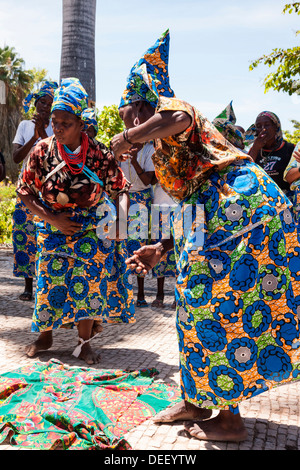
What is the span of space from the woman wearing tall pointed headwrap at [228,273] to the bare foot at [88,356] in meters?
1.54

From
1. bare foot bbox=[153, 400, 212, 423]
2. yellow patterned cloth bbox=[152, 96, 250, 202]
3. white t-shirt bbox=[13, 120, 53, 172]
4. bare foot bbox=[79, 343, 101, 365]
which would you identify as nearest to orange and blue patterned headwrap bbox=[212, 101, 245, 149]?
yellow patterned cloth bbox=[152, 96, 250, 202]

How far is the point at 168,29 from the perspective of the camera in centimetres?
299

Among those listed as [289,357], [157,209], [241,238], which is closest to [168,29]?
[241,238]

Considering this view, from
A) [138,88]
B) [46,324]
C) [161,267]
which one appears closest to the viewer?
[138,88]

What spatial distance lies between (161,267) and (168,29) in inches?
169

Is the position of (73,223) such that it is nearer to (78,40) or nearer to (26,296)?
(26,296)

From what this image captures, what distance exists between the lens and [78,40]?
873 centimetres

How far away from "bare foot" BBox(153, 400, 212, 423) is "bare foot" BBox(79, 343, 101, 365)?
4.02ft

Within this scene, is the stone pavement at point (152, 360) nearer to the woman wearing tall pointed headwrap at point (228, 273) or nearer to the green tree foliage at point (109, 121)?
the woman wearing tall pointed headwrap at point (228, 273)

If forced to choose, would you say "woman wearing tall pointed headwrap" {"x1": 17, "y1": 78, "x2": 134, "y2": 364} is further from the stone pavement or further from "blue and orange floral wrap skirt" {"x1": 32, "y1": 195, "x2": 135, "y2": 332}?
the stone pavement

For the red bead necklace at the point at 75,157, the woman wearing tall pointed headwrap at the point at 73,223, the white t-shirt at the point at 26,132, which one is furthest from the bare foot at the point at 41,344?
the white t-shirt at the point at 26,132

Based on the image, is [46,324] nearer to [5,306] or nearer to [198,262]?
[198,262]

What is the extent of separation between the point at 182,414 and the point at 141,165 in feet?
12.6

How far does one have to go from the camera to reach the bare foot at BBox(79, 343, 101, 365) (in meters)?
4.27
